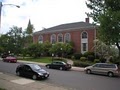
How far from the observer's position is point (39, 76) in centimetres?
2091

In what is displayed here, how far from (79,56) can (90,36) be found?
604 cm

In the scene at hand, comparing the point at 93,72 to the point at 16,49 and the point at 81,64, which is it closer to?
the point at 81,64

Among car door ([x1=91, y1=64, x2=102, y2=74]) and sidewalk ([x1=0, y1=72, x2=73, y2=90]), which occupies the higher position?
car door ([x1=91, y1=64, x2=102, y2=74])

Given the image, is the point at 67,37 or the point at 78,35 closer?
the point at 78,35

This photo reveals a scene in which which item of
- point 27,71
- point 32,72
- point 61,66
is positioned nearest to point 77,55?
point 61,66

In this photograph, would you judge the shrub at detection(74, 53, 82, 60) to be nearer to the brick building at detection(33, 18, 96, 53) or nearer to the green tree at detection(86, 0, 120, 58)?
→ the brick building at detection(33, 18, 96, 53)

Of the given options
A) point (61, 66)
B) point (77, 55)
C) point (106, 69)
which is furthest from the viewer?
point (77, 55)

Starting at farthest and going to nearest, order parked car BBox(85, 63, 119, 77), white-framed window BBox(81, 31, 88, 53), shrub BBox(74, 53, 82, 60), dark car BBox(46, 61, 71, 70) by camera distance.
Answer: white-framed window BBox(81, 31, 88, 53) → shrub BBox(74, 53, 82, 60) → dark car BBox(46, 61, 71, 70) → parked car BBox(85, 63, 119, 77)

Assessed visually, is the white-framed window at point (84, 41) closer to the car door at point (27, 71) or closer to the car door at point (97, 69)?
the car door at point (97, 69)

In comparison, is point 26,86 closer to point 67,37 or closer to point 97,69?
Answer: point 97,69

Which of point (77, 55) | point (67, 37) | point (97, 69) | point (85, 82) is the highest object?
point (67, 37)

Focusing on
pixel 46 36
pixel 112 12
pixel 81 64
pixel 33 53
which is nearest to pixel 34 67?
pixel 112 12

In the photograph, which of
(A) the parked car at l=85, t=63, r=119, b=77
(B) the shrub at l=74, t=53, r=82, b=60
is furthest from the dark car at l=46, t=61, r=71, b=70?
(B) the shrub at l=74, t=53, r=82, b=60

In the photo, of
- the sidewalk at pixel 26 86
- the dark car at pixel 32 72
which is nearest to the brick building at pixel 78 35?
the dark car at pixel 32 72
